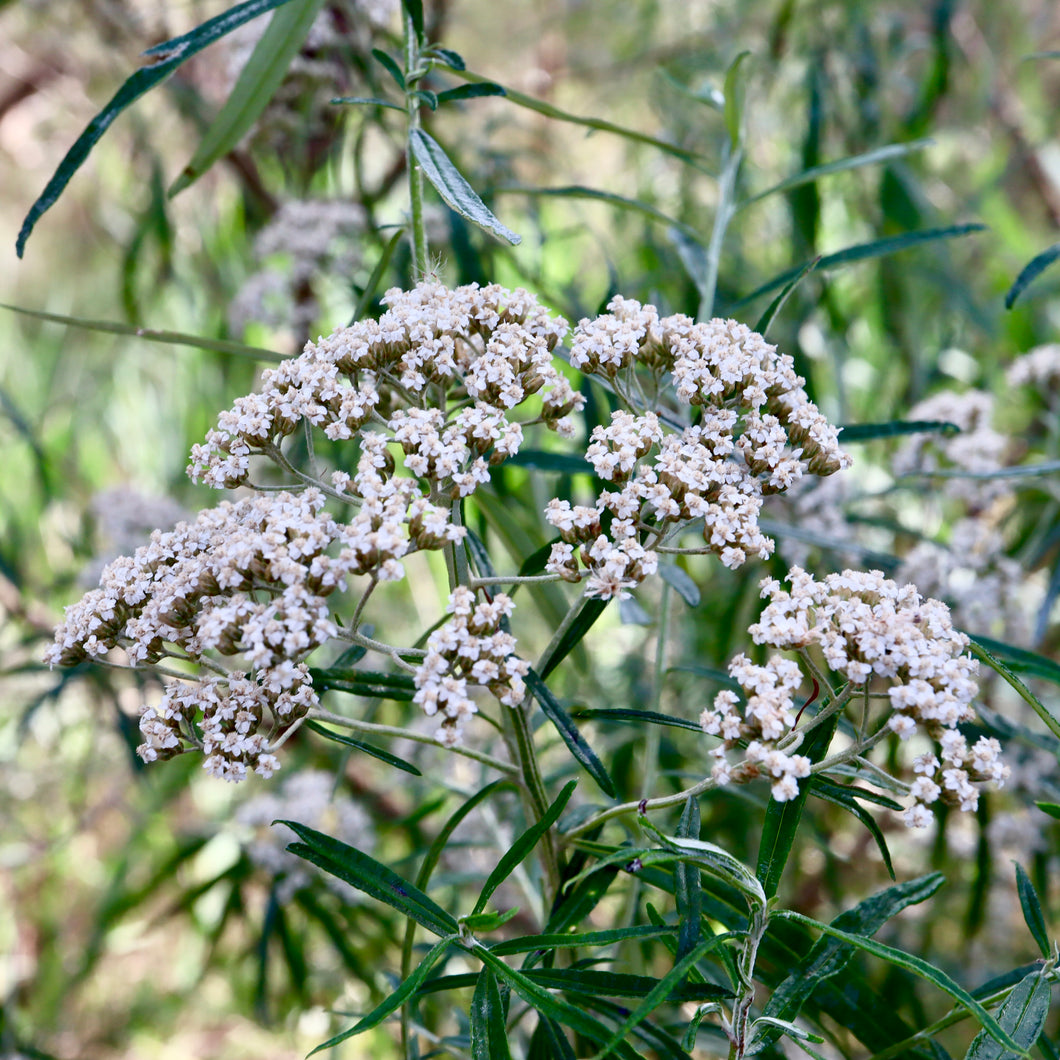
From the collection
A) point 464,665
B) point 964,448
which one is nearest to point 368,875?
point 464,665

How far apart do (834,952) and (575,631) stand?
325mm

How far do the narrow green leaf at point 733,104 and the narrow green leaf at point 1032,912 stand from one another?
34.6 inches

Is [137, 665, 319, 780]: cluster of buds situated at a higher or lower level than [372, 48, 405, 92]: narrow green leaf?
lower

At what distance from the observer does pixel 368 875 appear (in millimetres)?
754

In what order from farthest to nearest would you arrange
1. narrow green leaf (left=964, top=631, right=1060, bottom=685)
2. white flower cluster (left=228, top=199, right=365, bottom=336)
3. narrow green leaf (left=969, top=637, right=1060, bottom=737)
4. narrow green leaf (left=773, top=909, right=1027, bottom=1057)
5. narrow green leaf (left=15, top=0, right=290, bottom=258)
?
white flower cluster (left=228, top=199, right=365, bottom=336) < narrow green leaf (left=964, top=631, right=1060, bottom=685) < narrow green leaf (left=15, top=0, right=290, bottom=258) < narrow green leaf (left=969, top=637, right=1060, bottom=737) < narrow green leaf (left=773, top=909, right=1027, bottom=1057)

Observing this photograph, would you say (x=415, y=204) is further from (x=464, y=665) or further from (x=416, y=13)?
(x=464, y=665)

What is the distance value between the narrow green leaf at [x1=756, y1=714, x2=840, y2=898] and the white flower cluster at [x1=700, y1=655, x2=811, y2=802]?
43mm

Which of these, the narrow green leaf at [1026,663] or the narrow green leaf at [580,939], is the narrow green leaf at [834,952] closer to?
the narrow green leaf at [580,939]

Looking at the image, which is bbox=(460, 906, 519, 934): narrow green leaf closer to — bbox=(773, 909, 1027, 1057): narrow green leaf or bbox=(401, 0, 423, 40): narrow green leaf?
bbox=(773, 909, 1027, 1057): narrow green leaf

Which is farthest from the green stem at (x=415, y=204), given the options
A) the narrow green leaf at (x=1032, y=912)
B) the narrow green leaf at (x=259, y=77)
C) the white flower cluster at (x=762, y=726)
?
the narrow green leaf at (x=1032, y=912)

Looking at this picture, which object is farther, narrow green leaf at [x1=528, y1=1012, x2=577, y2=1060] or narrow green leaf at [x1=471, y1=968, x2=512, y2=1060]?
narrow green leaf at [x1=528, y1=1012, x2=577, y2=1060]

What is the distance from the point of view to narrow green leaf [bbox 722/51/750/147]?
1145 mm

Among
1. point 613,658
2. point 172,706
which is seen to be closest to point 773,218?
point 613,658

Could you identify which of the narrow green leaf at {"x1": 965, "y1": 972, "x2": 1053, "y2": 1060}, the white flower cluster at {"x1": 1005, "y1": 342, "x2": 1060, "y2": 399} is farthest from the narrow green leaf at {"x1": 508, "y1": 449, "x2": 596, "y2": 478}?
the white flower cluster at {"x1": 1005, "y1": 342, "x2": 1060, "y2": 399}
